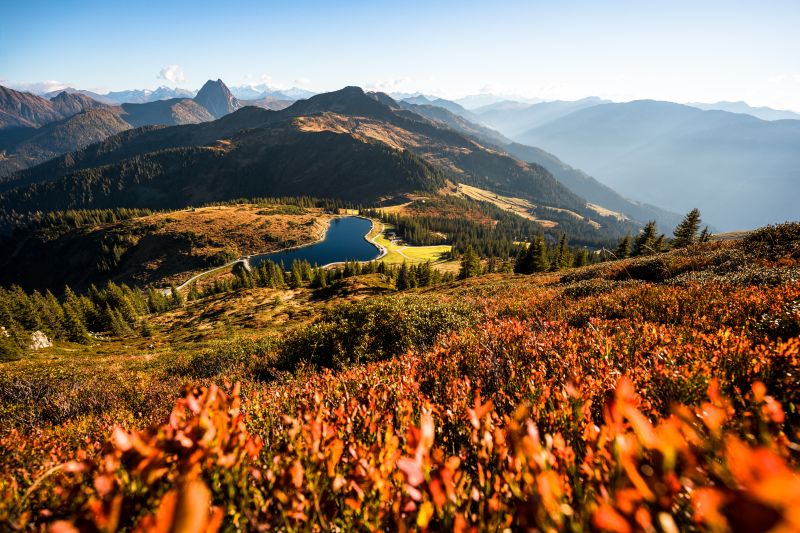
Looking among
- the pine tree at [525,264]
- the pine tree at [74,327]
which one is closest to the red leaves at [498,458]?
the pine tree at [525,264]

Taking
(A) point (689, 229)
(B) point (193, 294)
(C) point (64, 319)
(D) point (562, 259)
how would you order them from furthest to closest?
1. (B) point (193, 294)
2. (D) point (562, 259)
3. (C) point (64, 319)
4. (A) point (689, 229)

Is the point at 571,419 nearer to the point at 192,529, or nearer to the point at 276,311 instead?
the point at 192,529

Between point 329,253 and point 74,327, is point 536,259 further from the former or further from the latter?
point 329,253

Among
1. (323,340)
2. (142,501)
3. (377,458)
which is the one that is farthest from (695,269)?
(142,501)

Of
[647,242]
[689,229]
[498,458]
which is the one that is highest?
[498,458]

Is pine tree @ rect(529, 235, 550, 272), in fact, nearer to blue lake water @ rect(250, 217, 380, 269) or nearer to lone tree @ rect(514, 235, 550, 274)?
lone tree @ rect(514, 235, 550, 274)

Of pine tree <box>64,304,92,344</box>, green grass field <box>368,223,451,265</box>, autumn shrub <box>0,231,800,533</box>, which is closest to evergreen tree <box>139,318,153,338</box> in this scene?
pine tree <box>64,304,92,344</box>

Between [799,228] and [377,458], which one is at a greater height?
[377,458]

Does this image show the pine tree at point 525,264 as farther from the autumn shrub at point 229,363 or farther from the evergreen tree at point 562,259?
the autumn shrub at point 229,363

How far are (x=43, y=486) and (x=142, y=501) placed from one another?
5.75 feet

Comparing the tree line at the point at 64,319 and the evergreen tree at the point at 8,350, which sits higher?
the evergreen tree at the point at 8,350

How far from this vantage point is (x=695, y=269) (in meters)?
17.1

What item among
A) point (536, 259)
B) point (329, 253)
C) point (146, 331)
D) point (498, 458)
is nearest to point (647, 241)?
point (536, 259)

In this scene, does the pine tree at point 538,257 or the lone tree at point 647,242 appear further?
the pine tree at point 538,257
